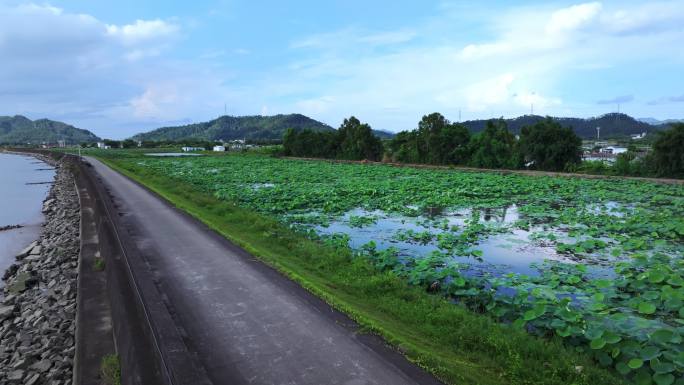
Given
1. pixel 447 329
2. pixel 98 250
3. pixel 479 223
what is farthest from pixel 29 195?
pixel 447 329

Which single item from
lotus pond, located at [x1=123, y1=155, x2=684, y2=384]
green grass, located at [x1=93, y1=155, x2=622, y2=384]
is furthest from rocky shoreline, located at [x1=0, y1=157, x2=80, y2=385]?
lotus pond, located at [x1=123, y1=155, x2=684, y2=384]

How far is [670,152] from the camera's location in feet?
82.4

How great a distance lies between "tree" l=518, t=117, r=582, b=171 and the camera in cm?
3141

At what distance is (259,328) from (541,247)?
873cm

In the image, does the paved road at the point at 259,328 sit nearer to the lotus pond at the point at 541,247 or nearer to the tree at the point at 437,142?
the lotus pond at the point at 541,247

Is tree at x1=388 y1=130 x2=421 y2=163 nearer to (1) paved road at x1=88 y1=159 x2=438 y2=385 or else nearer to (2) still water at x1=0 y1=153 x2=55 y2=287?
(2) still water at x1=0 y1=153 x2=55 y2=287

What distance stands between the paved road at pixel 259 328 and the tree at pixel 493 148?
30.6 metres

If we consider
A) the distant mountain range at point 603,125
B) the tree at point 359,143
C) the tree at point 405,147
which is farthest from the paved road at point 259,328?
the distant mountain range at point 603,125

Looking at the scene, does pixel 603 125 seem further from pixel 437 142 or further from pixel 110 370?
pixel 110 370

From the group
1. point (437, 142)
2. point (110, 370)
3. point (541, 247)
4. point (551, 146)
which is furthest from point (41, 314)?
point (437, 142)

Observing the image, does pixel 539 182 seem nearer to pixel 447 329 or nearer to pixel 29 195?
pixel 447 329

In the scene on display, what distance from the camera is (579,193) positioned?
69.5 ft

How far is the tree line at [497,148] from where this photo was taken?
25.8m

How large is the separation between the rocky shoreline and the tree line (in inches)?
1234
